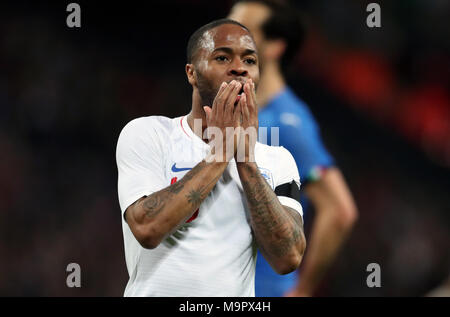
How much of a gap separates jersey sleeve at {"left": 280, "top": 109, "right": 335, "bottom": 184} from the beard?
199 cm

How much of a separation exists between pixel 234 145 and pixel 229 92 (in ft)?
0.64

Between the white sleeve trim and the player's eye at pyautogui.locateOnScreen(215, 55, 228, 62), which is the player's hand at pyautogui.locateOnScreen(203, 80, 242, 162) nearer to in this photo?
the player's eye at pyautogui.locateOnScreen(215, 55, 228, 62)

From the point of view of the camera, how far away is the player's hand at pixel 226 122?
6.93 ft

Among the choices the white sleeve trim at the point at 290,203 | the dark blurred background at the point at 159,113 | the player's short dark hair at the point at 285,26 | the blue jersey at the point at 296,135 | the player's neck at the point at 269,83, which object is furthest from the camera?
the dark blurred background at the point at 159,113

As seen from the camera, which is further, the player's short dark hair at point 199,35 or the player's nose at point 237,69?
the player's short dark hair at point 199,35

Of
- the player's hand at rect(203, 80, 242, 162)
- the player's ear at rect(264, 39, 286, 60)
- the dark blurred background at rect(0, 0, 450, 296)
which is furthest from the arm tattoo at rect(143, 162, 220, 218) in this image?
the dark blurred background at rect(0, 0, 450, 296)

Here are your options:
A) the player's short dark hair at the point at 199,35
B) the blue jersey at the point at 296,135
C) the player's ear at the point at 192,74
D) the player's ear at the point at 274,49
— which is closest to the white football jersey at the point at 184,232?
the player's ear at the point at 192,74

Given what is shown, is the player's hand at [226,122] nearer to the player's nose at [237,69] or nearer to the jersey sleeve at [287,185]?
the player's nose at [237,69]

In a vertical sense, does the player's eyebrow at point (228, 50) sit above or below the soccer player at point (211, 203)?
above

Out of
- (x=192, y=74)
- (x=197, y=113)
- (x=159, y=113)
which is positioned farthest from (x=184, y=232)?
(x=159, y=113)

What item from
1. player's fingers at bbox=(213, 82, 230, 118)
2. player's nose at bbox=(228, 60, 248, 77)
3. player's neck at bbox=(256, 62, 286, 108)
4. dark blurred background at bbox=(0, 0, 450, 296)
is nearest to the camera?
player's fingers at bbox=(213, 82, 230, 118)

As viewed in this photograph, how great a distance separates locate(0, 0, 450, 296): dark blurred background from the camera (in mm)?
6352

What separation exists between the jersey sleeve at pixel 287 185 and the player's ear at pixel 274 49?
8.21ft
